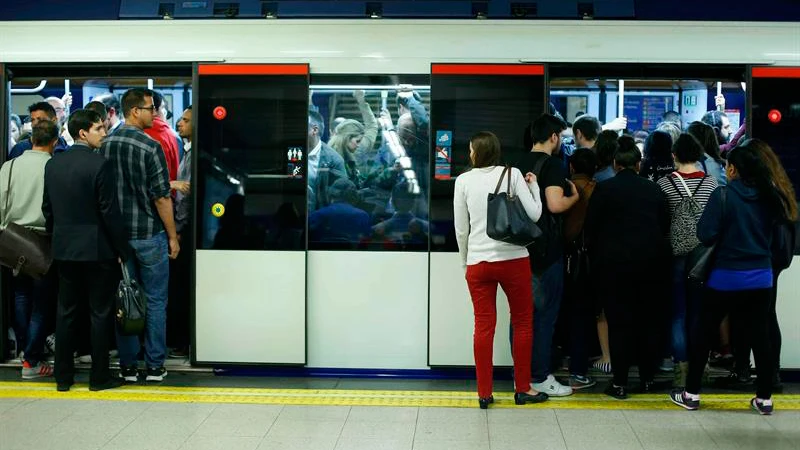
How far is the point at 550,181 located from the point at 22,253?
3.13 meters

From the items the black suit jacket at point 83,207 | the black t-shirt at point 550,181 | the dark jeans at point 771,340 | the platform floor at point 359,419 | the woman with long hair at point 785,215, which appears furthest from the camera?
the black suit jacket at point 83,207

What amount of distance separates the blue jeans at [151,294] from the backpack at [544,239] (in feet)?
7.35

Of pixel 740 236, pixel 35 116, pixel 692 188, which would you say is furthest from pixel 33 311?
pixel 740 236

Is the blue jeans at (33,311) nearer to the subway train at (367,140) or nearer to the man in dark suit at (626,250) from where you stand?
the subway train at (367,140)

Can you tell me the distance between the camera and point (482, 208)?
16.5ft

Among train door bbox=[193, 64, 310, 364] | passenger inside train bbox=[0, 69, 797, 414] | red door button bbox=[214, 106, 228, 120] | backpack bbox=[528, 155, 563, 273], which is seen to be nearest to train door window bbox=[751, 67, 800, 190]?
passenger inside train bbox=[0, 69, 797, 414]

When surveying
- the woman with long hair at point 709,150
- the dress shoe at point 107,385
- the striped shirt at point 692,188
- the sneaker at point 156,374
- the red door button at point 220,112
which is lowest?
the dress shoe at point 107,385

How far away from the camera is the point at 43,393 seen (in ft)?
18.0

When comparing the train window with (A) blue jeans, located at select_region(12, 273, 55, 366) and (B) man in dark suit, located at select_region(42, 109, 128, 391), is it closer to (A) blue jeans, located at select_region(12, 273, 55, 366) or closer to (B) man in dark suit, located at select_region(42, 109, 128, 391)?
(B) man in dark suit, located at select_region(42, 109, 128, 391)

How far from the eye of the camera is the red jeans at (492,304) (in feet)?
16.5

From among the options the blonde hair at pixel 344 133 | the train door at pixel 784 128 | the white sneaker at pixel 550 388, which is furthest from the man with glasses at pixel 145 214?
the train door at pixel 784 128

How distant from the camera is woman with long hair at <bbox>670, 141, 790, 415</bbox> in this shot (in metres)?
4.89

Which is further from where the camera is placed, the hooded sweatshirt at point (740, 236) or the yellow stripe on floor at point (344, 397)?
the yellow stripe on floor at point (344, 397)

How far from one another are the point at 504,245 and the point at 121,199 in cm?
233
